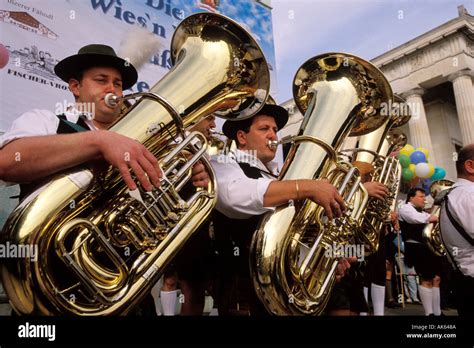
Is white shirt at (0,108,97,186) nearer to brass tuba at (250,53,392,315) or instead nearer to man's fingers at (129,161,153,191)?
man's fingers at (129,161,153,191)

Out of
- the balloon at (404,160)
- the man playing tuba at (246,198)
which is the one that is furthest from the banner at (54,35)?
the balloon at (404,160)

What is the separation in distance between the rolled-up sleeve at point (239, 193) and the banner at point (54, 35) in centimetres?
259

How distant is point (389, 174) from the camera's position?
10.8ft

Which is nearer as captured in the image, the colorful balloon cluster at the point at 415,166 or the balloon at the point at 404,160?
the colorful balloon cluster at the point at 415,166

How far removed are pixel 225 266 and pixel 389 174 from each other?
191 cm

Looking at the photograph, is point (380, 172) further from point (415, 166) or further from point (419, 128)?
point (419, 128)

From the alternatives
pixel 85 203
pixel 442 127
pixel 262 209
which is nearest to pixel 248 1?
pixel 262 209

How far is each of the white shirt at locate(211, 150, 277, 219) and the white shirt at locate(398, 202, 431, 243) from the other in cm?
382

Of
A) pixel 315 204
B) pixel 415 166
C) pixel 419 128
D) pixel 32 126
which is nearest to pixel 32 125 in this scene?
pixel 32 126

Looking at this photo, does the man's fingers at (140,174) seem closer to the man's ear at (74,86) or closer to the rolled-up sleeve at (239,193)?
the rolled-up sleeve at (239,193)

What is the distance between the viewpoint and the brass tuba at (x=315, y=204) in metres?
1.79

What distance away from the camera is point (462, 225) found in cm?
263

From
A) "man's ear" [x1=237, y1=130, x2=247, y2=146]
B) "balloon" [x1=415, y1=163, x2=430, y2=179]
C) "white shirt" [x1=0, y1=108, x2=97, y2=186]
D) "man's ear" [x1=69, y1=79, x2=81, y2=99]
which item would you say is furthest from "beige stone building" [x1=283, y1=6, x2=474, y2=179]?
"white shirt" [x1=0, y1=108, x2=97, y2=186]

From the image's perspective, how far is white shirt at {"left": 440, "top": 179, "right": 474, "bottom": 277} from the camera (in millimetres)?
2598
